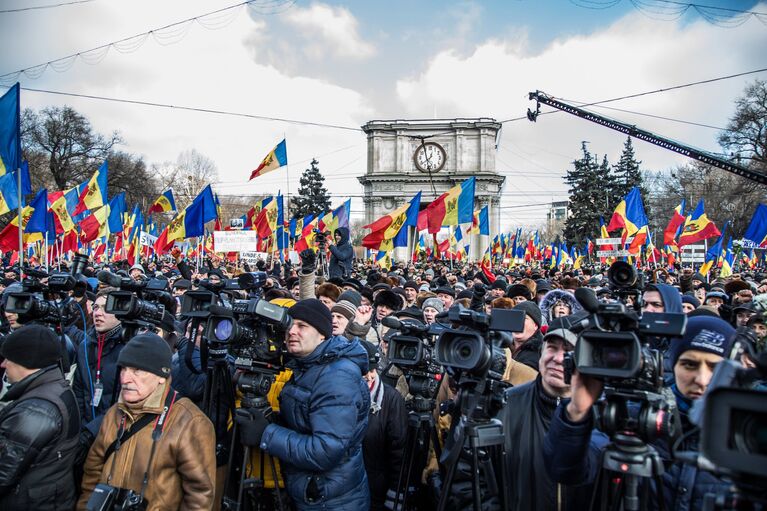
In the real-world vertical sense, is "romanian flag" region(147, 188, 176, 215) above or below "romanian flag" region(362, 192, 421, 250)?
above

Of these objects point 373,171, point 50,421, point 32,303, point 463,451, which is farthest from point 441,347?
point 373,171

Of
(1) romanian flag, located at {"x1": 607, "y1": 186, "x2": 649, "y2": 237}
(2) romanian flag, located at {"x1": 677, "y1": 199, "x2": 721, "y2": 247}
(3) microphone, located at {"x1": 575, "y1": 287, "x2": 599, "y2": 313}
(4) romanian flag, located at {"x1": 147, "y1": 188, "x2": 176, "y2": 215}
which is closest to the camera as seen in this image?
(3) microphone, located at {"x1": 575, "y1": 287, "x2": 599, "y2": 313}

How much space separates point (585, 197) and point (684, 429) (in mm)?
49312

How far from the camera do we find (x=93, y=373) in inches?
187

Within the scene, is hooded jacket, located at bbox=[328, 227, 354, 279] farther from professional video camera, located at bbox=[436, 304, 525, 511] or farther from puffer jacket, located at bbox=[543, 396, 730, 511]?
puffer jacket, located at bbox=[543, 396, 730, 511]

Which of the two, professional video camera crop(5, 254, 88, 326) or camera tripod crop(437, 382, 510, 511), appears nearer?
camera tripod crop(437, 382, 510, 511)

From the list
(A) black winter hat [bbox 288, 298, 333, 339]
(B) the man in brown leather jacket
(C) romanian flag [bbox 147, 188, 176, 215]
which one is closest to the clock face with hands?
(C) romanian flag [bbox 147, 188, 176, 215]

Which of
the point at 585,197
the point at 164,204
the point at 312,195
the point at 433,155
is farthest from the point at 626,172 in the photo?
the point at 164,204

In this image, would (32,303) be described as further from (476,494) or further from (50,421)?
(476,494)

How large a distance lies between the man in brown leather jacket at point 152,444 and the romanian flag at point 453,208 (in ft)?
42.8

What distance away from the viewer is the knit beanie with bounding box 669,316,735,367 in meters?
2.72

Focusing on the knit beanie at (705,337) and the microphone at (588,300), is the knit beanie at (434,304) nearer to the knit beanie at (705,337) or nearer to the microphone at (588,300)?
the knit beanie at (705,337)

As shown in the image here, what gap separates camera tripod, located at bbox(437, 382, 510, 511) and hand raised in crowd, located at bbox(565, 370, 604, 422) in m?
0.49

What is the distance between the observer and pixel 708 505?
1525 mm
